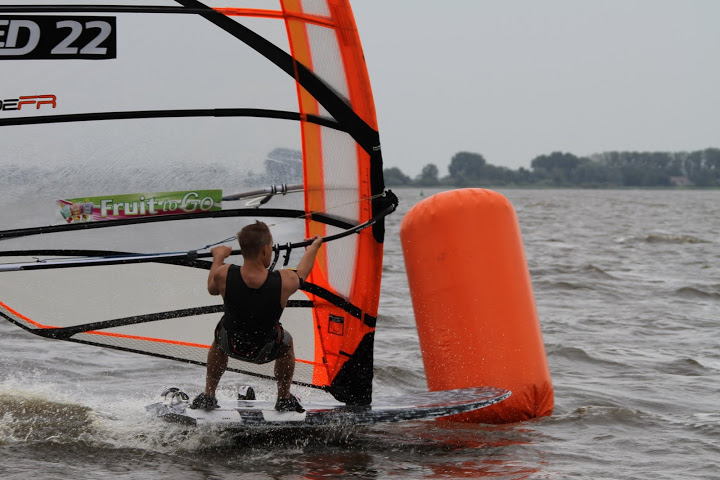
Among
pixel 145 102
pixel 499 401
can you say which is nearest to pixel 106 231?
pixel 145 102

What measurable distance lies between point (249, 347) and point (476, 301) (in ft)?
4.61

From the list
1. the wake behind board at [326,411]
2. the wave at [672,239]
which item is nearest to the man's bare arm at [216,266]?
the wake behind board at [326,411]

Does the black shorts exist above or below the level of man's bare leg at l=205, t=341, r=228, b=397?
above

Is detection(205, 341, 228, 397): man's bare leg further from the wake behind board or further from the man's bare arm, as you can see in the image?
the man's bare arm

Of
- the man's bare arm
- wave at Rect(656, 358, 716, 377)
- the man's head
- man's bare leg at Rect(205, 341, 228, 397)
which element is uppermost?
the man's head

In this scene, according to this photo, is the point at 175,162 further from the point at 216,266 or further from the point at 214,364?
the point at 214,364

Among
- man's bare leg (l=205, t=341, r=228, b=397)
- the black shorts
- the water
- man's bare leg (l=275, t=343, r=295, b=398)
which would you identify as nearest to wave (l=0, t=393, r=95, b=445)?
the water

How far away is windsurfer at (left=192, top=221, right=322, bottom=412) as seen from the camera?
4410mm

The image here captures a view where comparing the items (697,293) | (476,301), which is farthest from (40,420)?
(697,293)

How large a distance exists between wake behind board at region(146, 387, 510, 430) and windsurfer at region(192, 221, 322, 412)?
0.99ft

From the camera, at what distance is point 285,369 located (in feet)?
15.3

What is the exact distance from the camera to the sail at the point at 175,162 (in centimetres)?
466

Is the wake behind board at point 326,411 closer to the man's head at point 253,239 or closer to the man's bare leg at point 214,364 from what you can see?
the man's bare leg at point 214,364

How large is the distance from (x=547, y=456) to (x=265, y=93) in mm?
2355
